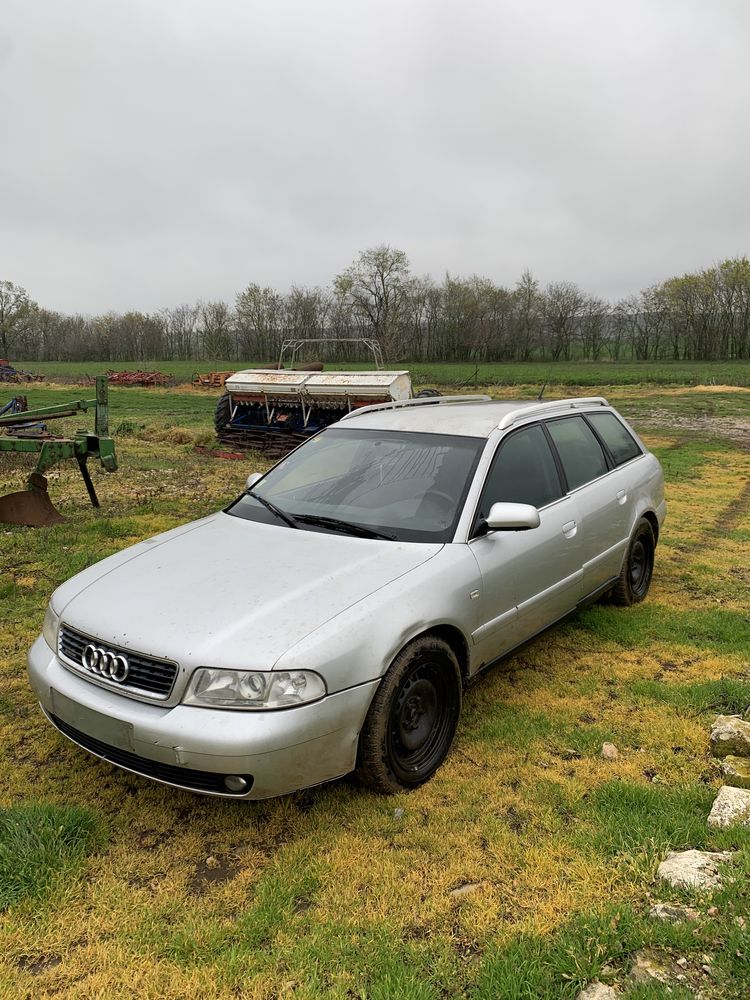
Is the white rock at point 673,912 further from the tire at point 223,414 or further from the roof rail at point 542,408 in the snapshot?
the tire at point 223,414

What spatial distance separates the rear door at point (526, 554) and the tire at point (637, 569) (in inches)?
38.3

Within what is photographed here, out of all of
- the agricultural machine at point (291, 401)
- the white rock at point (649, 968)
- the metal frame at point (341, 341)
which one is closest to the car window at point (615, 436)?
the white rock at point (649, 968)

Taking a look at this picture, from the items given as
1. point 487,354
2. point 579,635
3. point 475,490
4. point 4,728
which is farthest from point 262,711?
point 487,354

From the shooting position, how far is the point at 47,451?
21.2ft

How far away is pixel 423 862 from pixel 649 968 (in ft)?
2.73

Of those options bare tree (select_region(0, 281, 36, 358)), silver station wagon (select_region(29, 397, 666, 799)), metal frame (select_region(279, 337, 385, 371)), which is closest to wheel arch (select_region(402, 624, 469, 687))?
silver station wagon (select_region(29, 397, 666, 799))

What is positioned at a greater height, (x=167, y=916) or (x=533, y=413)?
(x=533, y=413)

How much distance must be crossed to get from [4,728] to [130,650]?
4.77 ft

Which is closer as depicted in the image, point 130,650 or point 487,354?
point 130,650

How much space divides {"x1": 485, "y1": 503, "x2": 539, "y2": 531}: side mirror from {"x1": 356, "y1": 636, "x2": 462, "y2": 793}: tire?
608 millimetres

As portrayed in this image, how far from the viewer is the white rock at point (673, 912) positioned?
198cm

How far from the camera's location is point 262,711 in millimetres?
2318

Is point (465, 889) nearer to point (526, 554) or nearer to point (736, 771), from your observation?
point (736, 771)

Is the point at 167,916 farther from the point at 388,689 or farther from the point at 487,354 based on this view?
the point at 487,354
